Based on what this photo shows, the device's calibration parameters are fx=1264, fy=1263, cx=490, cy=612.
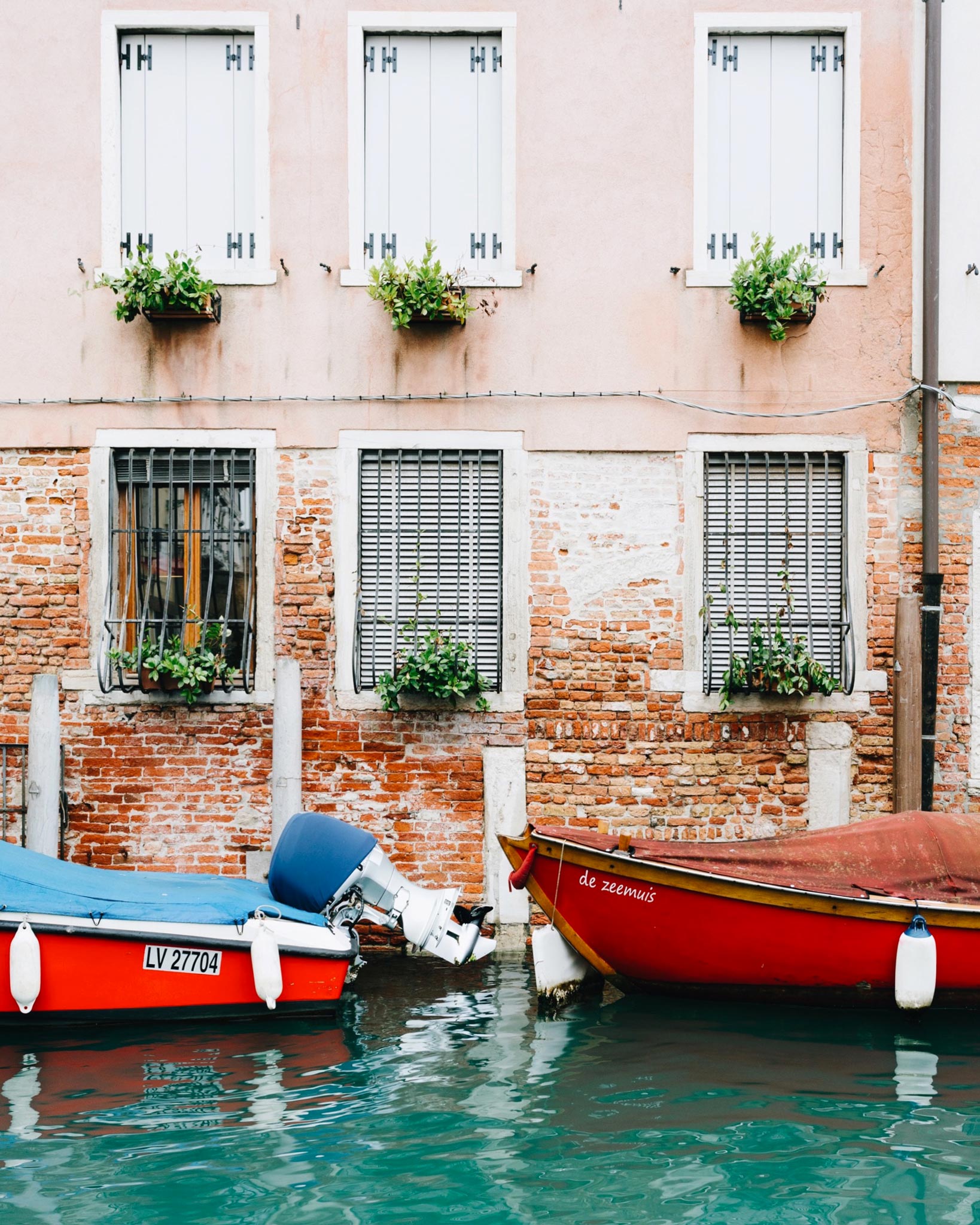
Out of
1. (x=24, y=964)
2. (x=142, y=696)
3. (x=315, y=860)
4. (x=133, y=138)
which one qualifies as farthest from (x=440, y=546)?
(x=24, y=964)

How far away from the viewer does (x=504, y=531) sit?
7.80 meters

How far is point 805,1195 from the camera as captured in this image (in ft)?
14.3

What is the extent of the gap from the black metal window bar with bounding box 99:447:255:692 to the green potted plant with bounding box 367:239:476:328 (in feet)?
4.19

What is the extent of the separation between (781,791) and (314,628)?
3.04 m

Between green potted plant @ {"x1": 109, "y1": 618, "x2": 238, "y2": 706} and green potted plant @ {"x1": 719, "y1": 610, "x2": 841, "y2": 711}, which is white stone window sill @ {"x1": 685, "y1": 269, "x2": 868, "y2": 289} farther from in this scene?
green potted plant @ {"x1": 109, "y1": 618, "x2": 238, "y2": 706}

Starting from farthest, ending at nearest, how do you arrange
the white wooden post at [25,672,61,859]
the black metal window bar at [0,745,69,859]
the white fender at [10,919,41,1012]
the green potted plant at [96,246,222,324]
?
the black metal window bar at [0,745,69,859] → the green potted plant at [96,246,222,324] → the white wooden post at [25,672,61,859] → the white fender at [10,919,41,1012]

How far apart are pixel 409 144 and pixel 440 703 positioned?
3490 millimetres

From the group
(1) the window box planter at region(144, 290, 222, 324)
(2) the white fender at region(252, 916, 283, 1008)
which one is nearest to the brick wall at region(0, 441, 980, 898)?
(1) the window box planter at region(144, 290, 222, 324)

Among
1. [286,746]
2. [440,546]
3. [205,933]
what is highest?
[440,546]

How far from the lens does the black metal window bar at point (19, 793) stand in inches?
300

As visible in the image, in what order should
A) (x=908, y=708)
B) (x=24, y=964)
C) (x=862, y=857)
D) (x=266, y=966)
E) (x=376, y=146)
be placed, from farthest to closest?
(x=376, y=146), (x=908, y=708), (x=862, y=857), (x=266, y=966), (x=24, y=964)

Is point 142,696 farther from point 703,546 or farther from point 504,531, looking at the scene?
point 703,546

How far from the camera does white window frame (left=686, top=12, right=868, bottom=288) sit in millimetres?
7746

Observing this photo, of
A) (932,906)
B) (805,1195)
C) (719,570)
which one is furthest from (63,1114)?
(719,570)
